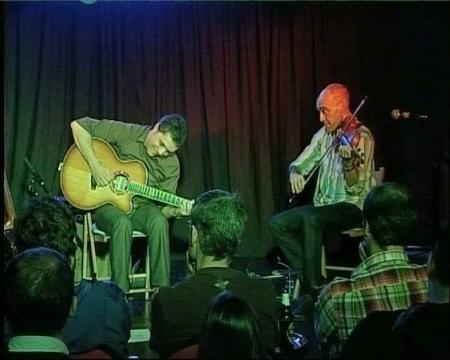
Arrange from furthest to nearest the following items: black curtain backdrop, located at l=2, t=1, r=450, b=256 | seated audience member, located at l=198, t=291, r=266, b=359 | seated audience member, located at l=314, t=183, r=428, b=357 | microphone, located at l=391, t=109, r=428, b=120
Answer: black curtain backdrop, located at l=2, t=1, r=450, b=256 → microphone, located at l=391, t=109, r=428, b=120 → seated audience member, located at l=314, t=183, r=428, b=357 → seated audience member, located at l=198, t=291, r=266, b=359

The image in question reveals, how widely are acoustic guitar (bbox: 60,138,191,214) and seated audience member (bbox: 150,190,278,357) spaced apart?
1592mm

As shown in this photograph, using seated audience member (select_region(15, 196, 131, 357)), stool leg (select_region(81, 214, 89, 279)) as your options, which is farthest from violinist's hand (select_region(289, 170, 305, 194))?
seated audience member (select_region(15, 196, 131, 357))

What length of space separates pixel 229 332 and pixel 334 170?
270cm

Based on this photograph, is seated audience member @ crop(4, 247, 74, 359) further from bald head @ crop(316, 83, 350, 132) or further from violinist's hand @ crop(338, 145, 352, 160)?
bald head @ crop(316, 83, 350, 132)

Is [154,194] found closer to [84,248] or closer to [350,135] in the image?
[84,248]

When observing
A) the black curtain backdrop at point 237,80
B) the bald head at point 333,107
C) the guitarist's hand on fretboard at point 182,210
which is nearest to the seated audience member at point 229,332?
the guitarist's hand on fretboard at point 182,210

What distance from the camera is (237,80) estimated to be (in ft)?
17.4

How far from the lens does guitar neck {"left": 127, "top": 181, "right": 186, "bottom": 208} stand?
14.1 feet

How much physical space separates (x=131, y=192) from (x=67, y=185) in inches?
13.9

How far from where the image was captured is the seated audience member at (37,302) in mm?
1961

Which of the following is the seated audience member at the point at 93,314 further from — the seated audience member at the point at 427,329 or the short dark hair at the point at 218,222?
the seated audience member at the point at 427,329

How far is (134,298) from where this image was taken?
418 centimetres

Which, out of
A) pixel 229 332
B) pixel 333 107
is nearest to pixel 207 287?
pixel 229 332

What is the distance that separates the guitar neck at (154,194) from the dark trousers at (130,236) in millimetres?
77
